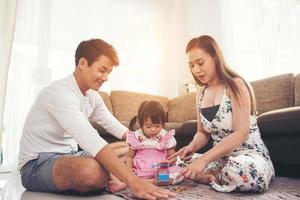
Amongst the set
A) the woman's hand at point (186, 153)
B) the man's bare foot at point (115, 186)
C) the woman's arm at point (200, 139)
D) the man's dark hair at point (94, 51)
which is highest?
the man's dark hair at point (94, 51)

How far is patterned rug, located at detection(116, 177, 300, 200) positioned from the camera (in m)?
1.12

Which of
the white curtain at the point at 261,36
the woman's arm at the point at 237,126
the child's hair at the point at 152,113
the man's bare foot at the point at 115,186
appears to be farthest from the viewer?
the white curtain at the point at 261,36

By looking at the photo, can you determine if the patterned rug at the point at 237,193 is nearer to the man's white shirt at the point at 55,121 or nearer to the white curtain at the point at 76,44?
the man's white shirt at the point at 55,121

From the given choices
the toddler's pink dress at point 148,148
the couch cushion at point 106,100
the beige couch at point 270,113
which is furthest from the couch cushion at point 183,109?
the toddler's pink dress at point 148,148

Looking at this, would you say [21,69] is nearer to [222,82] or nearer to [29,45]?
[29,45]

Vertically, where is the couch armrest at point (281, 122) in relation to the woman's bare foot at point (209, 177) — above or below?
above

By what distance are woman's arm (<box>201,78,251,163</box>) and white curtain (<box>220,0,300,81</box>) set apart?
5.31 ft

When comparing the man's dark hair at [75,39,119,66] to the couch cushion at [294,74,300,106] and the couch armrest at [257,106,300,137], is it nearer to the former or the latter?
the couch armrest at [257,106,300,137]

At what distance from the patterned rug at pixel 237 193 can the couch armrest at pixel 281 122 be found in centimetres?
27

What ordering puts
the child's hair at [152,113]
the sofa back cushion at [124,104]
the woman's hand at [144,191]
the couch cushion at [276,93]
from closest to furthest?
1. the woman's hand at [144,191]
2. the child's hair at [152,113]
3. the couch cushion at [276,93]
4. the sofa back cushion at [124,104]

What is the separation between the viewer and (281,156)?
5.29 feet

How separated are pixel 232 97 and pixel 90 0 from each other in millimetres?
2766

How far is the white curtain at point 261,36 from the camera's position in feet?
8.77

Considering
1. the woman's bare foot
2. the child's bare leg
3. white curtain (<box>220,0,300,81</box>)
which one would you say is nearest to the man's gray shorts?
the child's bare leg
